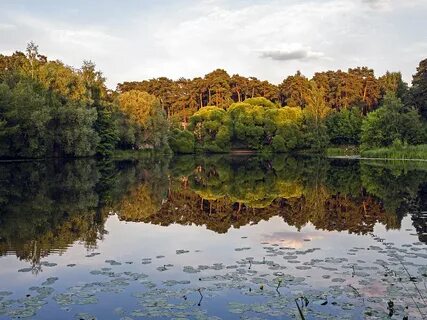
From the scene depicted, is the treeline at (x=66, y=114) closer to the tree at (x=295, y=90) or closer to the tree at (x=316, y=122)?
the tree at (x=316, y=122)

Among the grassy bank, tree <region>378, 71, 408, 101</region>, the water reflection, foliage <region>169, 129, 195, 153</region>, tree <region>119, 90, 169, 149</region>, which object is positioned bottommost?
the water reflection

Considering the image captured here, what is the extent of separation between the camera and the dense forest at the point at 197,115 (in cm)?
4962

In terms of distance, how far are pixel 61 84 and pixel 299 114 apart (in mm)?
47067

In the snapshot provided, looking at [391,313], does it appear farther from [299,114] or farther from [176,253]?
[299,114]

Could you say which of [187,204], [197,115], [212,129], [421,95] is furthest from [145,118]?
[187,204]

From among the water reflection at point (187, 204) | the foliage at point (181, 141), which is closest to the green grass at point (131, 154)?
the foliage at point (181, 141)

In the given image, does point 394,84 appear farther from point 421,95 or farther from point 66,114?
point 66,114

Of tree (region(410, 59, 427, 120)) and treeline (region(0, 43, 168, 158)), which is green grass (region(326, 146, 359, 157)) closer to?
tree (region(410, 59, 427, 120))

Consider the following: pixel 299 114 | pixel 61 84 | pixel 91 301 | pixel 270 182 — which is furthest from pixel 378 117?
pixel 91 301

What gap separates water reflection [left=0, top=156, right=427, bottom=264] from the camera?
1591 cm

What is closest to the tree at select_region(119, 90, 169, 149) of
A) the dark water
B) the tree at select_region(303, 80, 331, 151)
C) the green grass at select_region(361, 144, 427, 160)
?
the tree at select_region(303, 80, 331, 151)

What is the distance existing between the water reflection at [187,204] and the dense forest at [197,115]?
1573cm

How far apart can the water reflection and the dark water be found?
0.28 ft

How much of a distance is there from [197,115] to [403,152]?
141 feet
